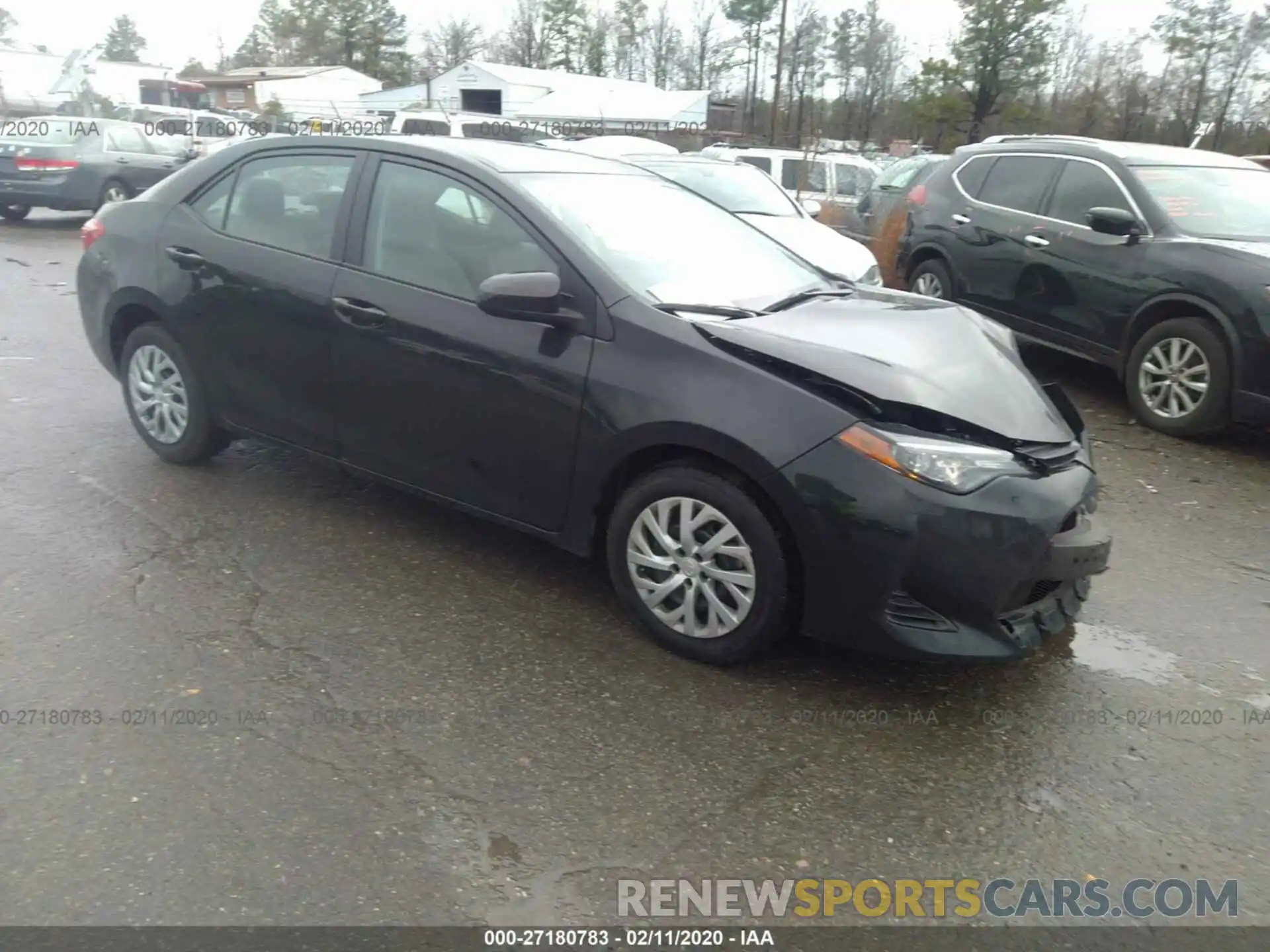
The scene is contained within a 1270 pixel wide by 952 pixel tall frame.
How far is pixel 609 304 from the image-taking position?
366 centimetres

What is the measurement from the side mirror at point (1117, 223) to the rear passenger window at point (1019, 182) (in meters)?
0.87

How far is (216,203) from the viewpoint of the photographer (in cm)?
486

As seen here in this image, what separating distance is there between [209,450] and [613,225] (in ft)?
7.87

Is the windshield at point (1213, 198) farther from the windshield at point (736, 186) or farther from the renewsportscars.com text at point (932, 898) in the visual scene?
the renewsportscars.com text at point (932, 898)

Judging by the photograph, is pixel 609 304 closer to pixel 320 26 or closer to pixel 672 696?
pixel 672 696

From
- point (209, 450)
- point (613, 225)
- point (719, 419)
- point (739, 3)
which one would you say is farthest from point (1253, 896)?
point (739, 3)

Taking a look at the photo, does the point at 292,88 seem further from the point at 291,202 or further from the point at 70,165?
→ the point at 291,202

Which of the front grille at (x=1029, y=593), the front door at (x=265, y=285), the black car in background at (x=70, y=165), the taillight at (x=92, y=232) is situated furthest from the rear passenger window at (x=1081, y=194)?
the black car in background at (x=70, y=165)

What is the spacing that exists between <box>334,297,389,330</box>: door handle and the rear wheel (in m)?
13.5

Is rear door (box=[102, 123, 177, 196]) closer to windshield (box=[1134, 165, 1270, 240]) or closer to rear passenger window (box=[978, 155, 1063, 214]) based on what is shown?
rear passenger window (box=[978, 155, 1063, 214])

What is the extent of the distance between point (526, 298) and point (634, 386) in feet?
1.64

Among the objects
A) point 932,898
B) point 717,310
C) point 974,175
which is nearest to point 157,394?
point 717,310

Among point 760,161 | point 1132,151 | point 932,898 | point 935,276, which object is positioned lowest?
point 932,898

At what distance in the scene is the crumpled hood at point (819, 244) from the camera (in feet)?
26.6
